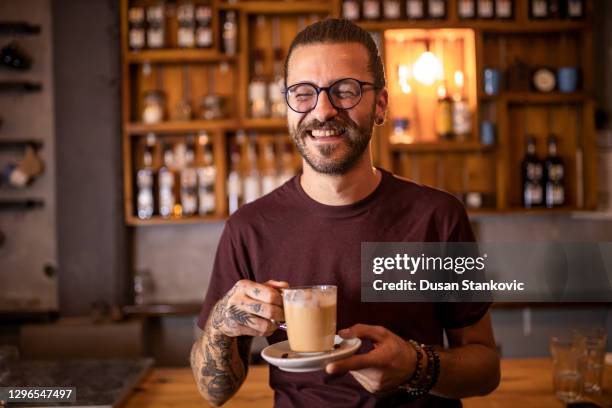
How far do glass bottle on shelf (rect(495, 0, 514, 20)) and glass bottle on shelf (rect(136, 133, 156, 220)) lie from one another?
5.61ft

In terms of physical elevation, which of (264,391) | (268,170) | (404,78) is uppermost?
(404,78)

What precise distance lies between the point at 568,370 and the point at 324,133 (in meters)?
0.79

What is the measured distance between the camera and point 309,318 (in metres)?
0.90

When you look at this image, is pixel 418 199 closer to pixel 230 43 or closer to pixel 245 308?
pixel 245 308

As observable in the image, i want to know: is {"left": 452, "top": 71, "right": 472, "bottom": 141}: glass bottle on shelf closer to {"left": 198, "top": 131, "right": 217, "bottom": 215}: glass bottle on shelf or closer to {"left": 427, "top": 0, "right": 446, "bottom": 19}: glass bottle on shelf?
{"left": 427, "top": 0, "right": 446, "bottom": 19}: glass bottle on shelf

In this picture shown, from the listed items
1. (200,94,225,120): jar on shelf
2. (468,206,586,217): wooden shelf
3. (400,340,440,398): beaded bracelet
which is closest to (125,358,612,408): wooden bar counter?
(400,340,440,398): beaded bracelet

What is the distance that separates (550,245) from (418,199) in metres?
0.28

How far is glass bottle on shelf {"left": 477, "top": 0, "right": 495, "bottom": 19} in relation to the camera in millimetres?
2990

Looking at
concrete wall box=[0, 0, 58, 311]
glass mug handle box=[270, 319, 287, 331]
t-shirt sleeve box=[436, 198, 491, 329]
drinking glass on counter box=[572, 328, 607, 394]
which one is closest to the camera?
Answer: glass mug handle box=[270, 319, 287, 331]

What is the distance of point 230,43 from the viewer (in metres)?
2.99

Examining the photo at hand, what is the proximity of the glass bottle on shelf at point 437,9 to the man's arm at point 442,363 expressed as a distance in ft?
6.84

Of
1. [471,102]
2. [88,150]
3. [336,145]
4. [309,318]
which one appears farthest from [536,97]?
[309,318]

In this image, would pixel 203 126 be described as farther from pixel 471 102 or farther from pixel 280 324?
pixel 280 324

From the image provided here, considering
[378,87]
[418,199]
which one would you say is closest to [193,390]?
[418,199]
